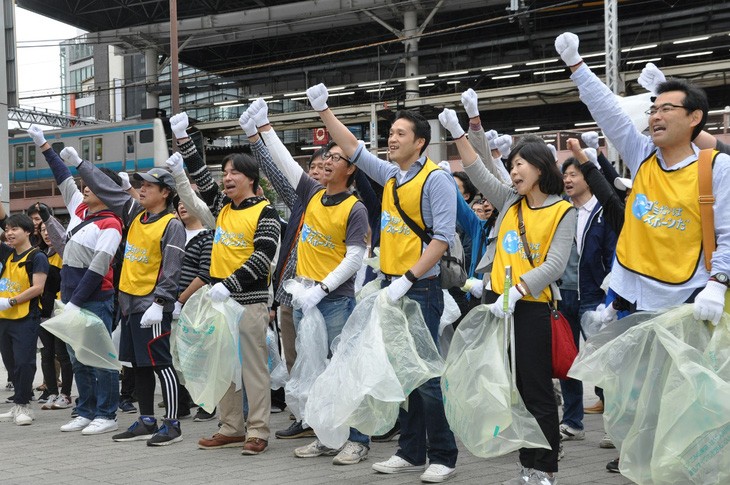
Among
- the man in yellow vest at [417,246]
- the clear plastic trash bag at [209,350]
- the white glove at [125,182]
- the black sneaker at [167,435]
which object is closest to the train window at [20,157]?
the white glove at [125,182]

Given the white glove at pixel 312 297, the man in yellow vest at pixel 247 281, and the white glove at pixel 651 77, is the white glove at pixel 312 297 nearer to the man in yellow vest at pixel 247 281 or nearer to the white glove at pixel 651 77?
the man in yellow vest at pixel 247 281

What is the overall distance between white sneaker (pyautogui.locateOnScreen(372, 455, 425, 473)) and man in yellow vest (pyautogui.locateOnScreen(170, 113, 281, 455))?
1033mm

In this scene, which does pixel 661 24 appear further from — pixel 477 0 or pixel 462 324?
pixel 462 324

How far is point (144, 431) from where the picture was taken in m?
6.14

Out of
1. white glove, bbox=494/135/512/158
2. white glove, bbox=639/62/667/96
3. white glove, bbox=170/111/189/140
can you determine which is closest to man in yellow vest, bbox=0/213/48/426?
white glove, bbox=170/111/189/140

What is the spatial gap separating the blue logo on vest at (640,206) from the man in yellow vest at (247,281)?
262 cm

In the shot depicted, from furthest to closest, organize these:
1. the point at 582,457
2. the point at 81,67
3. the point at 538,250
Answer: the point at 81,67 → the point at 582,457 → the point at 538,250

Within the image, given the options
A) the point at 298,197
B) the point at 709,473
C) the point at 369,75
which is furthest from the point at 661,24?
the point at 709,473

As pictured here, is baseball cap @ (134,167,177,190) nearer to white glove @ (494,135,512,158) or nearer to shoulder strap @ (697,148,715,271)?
white glove @ (494,135,512,158)

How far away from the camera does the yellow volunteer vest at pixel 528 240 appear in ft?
14.0

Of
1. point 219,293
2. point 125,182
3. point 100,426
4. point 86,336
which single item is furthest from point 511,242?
point 125,182

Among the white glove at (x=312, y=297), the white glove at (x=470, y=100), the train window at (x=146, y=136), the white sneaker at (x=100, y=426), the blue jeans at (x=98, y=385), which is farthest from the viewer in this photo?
the train window at (x=146, y=136)

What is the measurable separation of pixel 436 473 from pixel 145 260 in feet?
9.45

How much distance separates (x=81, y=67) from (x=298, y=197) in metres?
71.5
